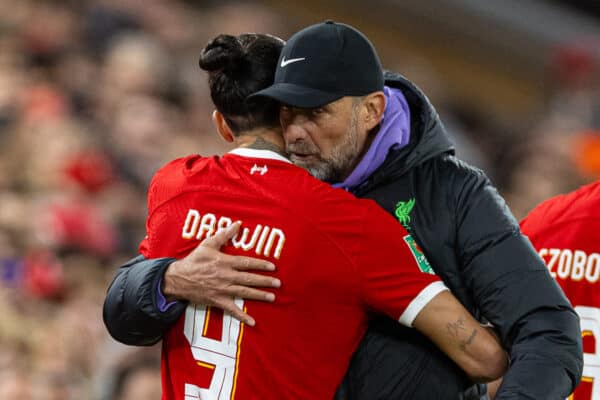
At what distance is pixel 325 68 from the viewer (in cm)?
290

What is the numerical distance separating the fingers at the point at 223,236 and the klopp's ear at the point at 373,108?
0.42 metres

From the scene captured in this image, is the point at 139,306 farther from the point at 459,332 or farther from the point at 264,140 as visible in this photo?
the point at 459,332

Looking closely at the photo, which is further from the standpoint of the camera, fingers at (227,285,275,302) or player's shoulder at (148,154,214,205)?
player's shoulder at (148,154,214,205)

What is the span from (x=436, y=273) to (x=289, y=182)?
1.40ft

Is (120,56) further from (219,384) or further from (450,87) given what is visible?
(219,384)

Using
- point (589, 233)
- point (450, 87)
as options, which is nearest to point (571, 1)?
point (450, 87)

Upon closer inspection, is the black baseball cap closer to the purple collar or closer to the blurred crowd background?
the purple collar

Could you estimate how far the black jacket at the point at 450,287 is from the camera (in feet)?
8.86

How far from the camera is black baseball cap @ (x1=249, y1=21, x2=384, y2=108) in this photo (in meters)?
2.88

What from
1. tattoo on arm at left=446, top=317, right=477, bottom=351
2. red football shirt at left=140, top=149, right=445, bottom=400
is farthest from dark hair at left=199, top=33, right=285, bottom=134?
tattoo on arm at left=446, top=317, right=477, bottom=351

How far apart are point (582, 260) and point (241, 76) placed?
108 cm

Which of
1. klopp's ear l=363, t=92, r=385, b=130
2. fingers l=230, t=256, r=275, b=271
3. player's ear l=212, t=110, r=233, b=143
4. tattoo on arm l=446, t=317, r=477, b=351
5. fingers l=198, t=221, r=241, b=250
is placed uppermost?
klopp's ear l=363, t=92, r=385, b=130

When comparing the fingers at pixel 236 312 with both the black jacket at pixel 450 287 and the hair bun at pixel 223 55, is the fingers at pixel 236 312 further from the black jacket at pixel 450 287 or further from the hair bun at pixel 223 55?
the hair bun at pixel 223 55

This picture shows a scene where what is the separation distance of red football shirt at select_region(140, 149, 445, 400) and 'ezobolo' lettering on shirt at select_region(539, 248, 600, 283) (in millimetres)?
623
